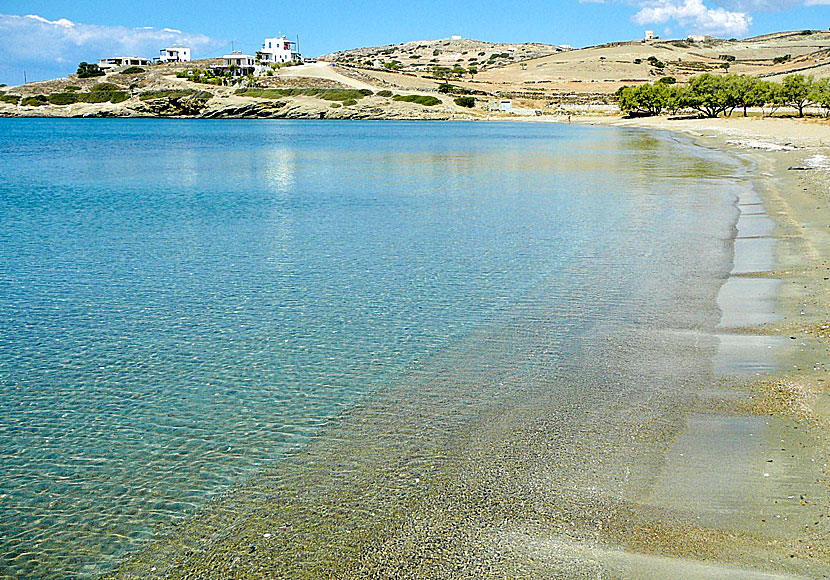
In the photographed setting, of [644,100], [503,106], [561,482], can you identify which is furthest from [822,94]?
[561,482]

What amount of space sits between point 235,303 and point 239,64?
15563 centimetres

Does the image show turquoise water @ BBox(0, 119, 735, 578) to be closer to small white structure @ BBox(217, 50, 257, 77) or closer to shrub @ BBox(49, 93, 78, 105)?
shrub @ BBox(49, 93, 78, 105)

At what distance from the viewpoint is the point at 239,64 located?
155000 mm

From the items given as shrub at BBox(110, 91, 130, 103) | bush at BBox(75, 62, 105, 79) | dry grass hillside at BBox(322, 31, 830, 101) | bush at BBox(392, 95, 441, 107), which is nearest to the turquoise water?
bush at BBox(392, 95, 441, 107)

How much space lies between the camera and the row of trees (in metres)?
65.9

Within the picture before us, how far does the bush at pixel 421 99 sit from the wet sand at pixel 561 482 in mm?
Result: 110657

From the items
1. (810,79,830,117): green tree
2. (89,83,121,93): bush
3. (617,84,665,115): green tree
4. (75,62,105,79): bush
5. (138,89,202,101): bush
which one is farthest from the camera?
(75,62,105,79): bush

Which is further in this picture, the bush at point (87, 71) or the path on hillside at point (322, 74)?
the bush at point (87, 71)

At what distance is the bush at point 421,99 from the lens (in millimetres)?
115250

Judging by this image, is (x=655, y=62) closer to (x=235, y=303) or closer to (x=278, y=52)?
(x=278, y=52)

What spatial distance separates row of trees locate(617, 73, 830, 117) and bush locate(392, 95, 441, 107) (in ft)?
106

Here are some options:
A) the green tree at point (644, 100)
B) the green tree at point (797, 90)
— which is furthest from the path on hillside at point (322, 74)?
the green tree at point (797, 90)

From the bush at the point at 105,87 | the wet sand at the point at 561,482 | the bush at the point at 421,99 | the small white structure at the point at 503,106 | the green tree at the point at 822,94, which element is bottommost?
the wet sand at the point at 561,482

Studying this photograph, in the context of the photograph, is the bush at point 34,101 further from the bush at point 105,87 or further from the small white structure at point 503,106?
the small white structure at point 503,106
